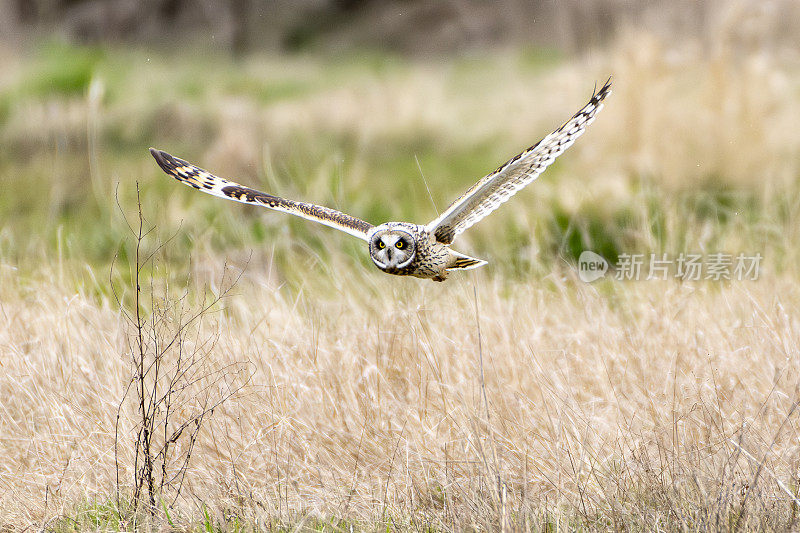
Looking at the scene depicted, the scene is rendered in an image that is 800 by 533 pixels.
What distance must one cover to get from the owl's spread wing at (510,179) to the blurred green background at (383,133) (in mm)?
876

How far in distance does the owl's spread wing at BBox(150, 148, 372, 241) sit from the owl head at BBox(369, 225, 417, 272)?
0.17ft

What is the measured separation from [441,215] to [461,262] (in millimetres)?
365

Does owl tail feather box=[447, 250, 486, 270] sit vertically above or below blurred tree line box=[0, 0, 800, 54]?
below

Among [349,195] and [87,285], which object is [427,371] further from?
[349,195]

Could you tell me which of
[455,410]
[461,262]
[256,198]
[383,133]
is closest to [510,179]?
[461,262]

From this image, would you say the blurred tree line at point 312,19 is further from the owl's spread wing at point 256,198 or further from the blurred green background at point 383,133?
the owl's spread wing at point 256,198

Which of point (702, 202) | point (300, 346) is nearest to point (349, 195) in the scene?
point (702, 202)

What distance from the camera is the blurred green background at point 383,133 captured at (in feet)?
20.9

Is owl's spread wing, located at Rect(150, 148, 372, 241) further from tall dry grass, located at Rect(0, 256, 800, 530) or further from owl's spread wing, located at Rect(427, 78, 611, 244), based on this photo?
tall dry grass, located at Rect(0, 256, 800, 530)

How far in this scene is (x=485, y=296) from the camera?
4902 millimetres

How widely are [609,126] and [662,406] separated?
4.56 metres

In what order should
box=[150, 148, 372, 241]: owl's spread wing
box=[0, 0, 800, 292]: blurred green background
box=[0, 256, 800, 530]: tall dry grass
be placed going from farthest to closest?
box=[0, 0, 800, 292]: blurred green background
box=[0, 256, 800, 530]: tall dry grass
box=[150, 148, 372, 241]: owl's spread wing

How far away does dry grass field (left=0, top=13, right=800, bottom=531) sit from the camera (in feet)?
10.5

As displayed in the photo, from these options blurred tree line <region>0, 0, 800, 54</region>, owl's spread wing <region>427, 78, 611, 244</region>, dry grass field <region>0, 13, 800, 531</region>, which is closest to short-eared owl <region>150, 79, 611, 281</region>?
owl's spread wing <region>427, 78, 611, 244</region>
